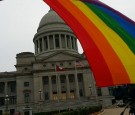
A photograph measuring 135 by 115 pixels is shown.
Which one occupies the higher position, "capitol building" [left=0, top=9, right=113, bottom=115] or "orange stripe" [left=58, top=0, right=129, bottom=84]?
"capitol building" [left=0, top=9, right=113, bottom=115]

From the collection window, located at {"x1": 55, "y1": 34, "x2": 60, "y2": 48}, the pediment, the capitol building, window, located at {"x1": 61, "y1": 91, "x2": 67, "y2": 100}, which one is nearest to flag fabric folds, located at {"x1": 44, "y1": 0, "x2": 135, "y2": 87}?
the capitol building

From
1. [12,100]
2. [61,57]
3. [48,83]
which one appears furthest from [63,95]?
[12,100]

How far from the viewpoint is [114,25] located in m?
5.97

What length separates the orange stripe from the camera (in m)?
5.03

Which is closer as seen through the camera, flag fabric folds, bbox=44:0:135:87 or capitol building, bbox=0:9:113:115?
flag fabric folds, bbox=44:0:135:87

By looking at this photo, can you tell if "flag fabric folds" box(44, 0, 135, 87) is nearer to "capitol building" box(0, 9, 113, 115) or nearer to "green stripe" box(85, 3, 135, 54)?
"green stripe" box(85, 3, 135, 54)

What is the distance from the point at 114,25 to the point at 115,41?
1.39 feet

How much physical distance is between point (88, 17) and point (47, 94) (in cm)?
7073

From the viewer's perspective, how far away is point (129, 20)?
6.12 metres

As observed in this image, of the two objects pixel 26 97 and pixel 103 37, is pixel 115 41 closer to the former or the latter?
pixel 103 37

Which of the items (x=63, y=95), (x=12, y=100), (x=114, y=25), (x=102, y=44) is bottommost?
(x=102, y=44)

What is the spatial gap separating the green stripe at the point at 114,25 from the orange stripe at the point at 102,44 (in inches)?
13.9

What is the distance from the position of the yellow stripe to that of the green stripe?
7cm

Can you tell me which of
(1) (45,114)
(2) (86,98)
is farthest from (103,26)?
(2) (86,98)
